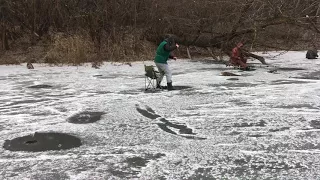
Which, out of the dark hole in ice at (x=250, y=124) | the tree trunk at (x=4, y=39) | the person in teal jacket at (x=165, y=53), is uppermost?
the tree trunk at (x=4, y=39)

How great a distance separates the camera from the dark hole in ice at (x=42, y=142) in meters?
5.80

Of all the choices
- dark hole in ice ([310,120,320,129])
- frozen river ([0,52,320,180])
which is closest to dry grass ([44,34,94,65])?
frozen river ([0,52,320,180])

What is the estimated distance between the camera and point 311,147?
5656 mm

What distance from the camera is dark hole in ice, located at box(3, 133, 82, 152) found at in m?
5.80

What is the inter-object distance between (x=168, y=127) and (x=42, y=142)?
2.18 metres

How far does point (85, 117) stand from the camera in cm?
758

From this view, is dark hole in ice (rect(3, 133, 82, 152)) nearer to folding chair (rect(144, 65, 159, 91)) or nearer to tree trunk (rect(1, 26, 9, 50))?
folding chair (rect(144, 65, 159, 91))

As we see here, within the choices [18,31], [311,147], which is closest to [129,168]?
[311,147]

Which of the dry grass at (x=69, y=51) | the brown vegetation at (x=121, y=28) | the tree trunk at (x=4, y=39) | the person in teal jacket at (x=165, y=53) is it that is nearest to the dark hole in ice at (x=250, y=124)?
the person in teal jacket at (x=165, y=53)

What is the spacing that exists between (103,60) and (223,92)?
8638 millimetres

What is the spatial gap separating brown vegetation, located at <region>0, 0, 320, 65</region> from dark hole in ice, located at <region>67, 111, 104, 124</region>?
900 cm

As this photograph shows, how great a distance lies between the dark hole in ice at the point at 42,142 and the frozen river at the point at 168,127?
0.05 metres

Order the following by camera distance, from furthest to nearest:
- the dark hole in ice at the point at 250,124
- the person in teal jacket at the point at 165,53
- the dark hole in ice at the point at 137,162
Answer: the person in teal jacket at the point at 165,53
the dark hole in ice at the point at 250,124
the dark hole in ice at the point at 137,162

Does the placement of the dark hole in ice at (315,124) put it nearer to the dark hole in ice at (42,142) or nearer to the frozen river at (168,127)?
the frozen river at (168,127)
